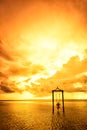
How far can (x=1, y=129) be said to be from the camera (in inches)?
1905

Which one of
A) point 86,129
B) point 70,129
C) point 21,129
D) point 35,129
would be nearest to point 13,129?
point 21,129

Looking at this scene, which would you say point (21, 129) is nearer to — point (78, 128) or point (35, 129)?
point (35, 129)

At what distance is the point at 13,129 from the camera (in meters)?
48.3

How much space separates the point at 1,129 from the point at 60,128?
44.0 feet

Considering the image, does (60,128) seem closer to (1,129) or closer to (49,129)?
(49,129)

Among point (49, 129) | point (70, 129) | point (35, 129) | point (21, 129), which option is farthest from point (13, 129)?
point (70, 129)

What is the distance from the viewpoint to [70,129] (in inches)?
1855

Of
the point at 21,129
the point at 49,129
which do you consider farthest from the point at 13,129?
the point at 49,129

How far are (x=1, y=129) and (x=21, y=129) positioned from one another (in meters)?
4.59

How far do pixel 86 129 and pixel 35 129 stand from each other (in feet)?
37.0

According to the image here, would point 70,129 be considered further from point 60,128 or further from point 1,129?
point 1,129

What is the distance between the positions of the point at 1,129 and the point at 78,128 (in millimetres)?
17400

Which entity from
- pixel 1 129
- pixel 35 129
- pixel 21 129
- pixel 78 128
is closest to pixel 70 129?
pixel 78 128

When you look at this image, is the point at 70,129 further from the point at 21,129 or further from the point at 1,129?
the point at 1,129
